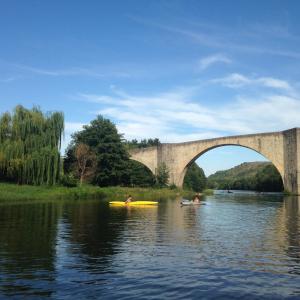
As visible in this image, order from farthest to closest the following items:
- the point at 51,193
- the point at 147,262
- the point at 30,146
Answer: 1. the point at 30,146
2. the point at 51,193
3. the point at 147,262

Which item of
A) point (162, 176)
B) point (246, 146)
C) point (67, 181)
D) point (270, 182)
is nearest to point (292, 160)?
point (246, 146)

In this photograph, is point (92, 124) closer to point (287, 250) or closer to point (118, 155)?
point (118, 155)

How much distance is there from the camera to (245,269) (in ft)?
30.8

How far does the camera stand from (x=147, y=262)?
1002cm

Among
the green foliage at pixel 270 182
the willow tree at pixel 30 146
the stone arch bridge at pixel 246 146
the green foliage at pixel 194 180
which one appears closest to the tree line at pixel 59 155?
the willow tree at pixel 30 146

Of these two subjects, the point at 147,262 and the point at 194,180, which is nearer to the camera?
the point at 147,262

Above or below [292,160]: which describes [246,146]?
above

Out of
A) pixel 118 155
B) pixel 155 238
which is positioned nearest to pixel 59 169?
pixel 118 155

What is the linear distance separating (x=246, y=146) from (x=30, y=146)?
1052 inches

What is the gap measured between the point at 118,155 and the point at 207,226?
32319mm

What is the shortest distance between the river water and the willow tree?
18497 mm

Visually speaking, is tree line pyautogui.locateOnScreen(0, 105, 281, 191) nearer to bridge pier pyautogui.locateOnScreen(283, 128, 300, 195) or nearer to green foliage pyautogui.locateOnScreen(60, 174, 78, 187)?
green foliage pyautogui.locateOnScreen(60, 174, 78, 187)

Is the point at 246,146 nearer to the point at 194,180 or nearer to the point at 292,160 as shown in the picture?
the point at 292,160

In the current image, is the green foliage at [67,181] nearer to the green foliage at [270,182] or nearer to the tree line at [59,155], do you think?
the tree line at [59,155]
